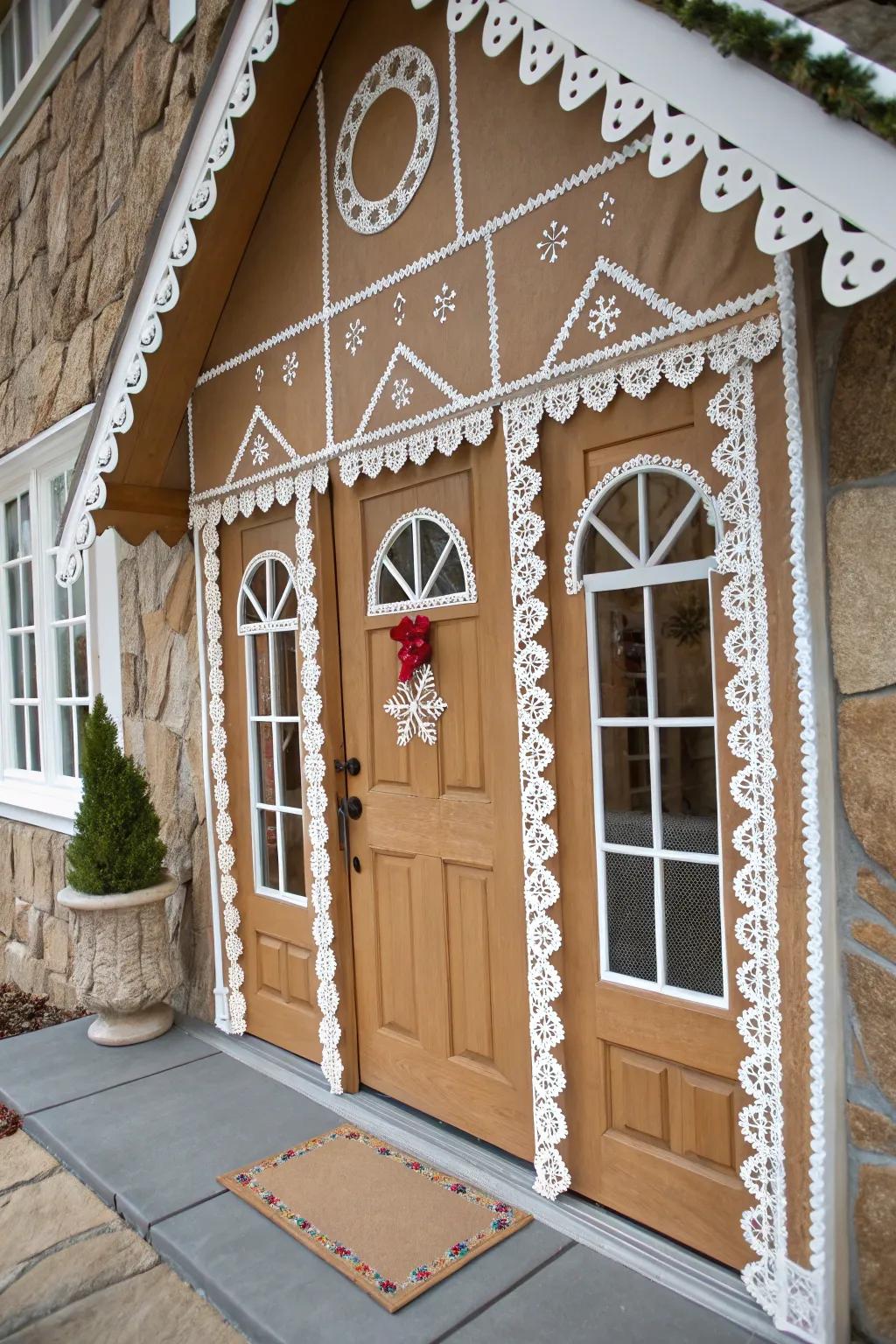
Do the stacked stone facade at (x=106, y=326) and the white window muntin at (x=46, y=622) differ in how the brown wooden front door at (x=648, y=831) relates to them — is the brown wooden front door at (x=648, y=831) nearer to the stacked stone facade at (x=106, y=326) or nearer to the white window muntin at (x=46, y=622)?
the stacked stone facade at (x=106, y=326)

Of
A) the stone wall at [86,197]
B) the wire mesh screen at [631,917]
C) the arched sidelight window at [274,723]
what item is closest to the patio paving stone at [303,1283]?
the wire mesh screen at [631,917]

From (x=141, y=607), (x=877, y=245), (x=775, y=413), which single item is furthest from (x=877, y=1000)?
(x=141, y=607)

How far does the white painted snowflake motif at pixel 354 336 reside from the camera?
3148 millimetres

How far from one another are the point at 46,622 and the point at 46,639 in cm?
10

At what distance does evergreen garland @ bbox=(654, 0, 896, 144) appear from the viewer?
1.53 metres

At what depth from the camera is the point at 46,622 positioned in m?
5.52

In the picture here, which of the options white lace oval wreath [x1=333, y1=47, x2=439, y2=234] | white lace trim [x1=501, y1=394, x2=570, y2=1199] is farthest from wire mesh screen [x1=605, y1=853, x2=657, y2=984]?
white lace oval wreath [x1=333, y1=47, x2=439, y2=234]

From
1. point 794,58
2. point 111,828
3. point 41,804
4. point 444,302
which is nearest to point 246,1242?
point 111,828

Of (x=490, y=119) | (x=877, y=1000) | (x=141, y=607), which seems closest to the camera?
(x=877, y=1000)

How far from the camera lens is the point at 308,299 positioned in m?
3.38

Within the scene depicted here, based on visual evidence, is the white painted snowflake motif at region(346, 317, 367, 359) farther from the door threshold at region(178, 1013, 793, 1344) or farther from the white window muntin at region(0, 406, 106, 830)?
the door threshold at region(178, 1013, 793, 1344)

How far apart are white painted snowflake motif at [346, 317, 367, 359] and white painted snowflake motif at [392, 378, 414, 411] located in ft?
0.80

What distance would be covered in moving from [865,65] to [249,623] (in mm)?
2913

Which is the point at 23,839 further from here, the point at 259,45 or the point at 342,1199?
the point at 259,45
